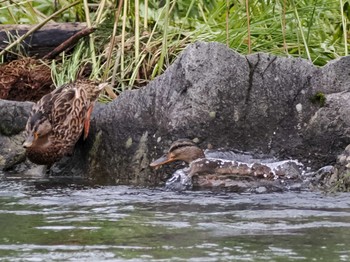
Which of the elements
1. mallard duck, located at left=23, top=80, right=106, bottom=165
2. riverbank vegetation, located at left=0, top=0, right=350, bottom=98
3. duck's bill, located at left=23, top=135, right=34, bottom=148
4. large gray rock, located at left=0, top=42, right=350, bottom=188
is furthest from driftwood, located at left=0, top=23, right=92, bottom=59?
large gray rock, located at left=0, top=42, right=350, bottom=188

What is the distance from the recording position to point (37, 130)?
10.1m

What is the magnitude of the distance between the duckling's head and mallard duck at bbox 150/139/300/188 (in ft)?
4.42

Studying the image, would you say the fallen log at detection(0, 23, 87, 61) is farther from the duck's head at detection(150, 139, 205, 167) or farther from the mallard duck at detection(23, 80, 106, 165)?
the duck's head at detection(150, 139, 205, 167)

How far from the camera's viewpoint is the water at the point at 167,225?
6047 millimetres

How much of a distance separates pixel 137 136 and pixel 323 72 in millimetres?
1623

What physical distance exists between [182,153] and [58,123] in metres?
1.80

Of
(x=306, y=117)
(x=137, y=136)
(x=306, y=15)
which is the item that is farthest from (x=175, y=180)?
(x=306, y=15)

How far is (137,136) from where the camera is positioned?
9500mm

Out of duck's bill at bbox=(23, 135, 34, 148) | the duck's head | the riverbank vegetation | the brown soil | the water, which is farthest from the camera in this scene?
the brown soil

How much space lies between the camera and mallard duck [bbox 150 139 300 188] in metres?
8.75

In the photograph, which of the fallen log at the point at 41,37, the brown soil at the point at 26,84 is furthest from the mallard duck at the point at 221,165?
the fallen log at the point at 41,37

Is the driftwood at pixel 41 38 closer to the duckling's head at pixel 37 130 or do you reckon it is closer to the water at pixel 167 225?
the duckling's head at pixel 37 130

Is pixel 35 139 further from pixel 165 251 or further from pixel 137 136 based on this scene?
pixel 165 251

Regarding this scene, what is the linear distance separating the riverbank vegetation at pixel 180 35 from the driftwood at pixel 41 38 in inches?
9.1
